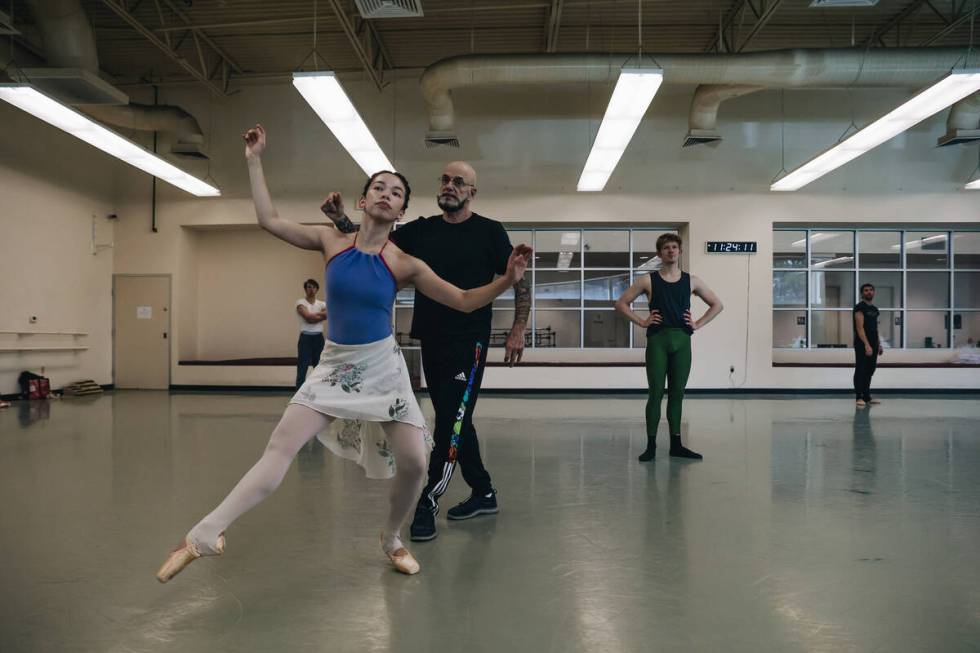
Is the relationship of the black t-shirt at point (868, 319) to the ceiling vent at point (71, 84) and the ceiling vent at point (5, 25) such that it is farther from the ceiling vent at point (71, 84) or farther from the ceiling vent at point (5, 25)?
the ceiling vent at point (5, 25)

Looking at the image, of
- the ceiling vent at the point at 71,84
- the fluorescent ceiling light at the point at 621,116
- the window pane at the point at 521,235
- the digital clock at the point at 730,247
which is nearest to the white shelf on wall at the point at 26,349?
the ceiling vent at the point at 71,84

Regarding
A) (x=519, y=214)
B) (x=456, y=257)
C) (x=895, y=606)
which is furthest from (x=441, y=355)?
(x=519, y=214)

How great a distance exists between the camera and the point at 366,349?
2139 millimetres

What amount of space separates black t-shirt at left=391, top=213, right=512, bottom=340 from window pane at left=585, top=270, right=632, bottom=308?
924 cm

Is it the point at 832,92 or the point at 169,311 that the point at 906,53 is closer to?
the point at 832,92

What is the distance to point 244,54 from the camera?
10.4 metres

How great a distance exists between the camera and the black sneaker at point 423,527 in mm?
2715

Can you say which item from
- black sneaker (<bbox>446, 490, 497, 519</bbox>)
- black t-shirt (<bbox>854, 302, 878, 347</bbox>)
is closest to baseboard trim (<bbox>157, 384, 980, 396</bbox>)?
black t-shirt (<bbox>854, 302, 878, 347</bbox>)

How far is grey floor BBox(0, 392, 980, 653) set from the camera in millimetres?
1845

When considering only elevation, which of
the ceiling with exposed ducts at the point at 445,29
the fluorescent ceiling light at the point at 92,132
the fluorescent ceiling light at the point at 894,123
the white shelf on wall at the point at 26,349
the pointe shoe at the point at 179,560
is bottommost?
the pointe shoe at the point at 179,560

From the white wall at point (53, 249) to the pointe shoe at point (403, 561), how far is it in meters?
9.03

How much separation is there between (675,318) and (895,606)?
2689 mm

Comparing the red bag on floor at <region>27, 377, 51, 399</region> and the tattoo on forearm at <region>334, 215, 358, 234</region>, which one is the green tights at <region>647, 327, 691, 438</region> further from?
the red bag on floor at <region>27, 377, 51, 399</region>

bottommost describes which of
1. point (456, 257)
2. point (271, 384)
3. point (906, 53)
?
point (271, 384)
